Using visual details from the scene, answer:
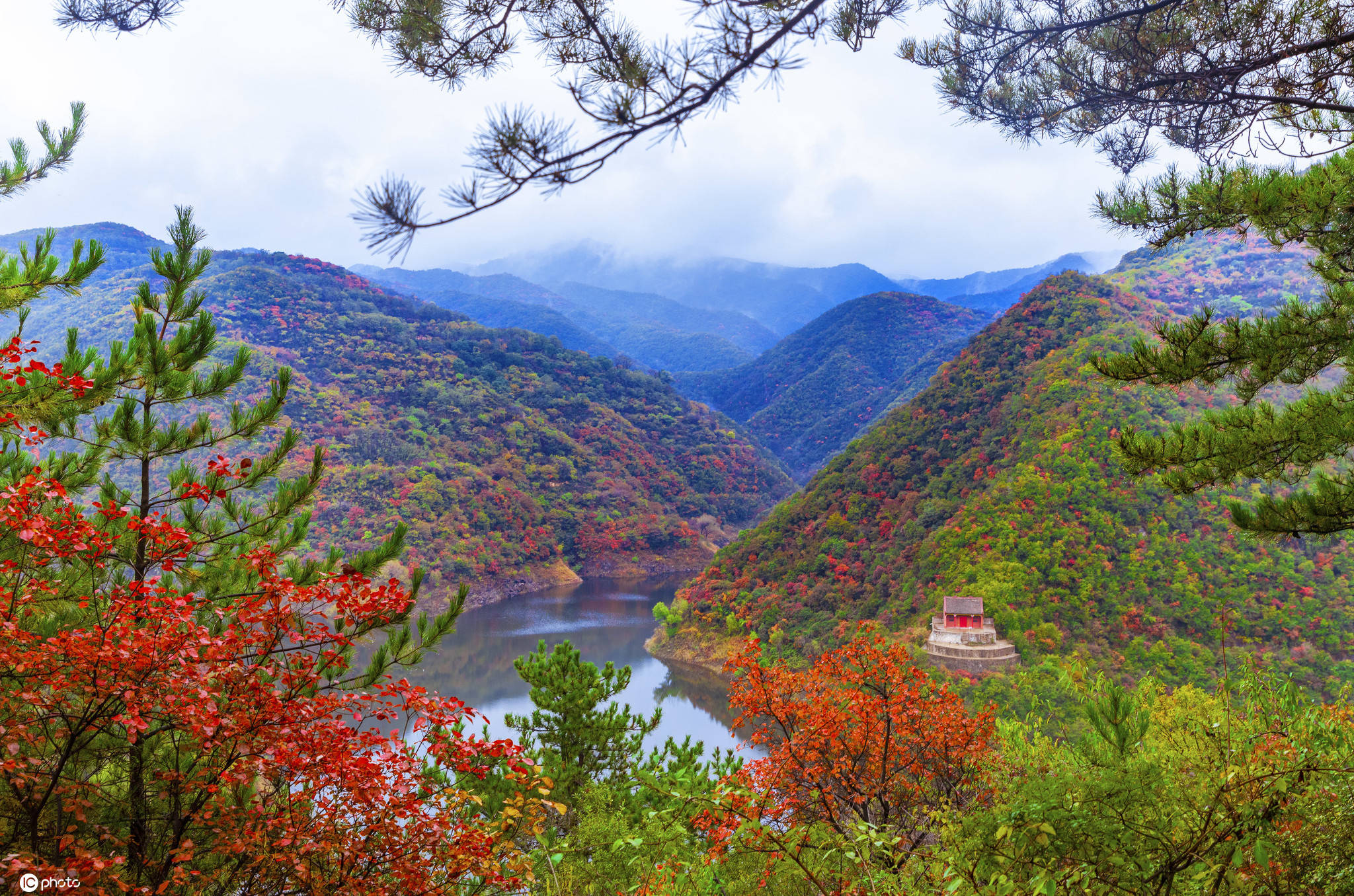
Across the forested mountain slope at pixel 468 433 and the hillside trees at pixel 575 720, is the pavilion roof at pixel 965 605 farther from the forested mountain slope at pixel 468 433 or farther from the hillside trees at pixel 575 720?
the forested mountain slope at pixel 468 433

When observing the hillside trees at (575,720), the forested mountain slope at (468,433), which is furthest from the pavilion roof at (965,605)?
the forested mountain slope at (468,433)

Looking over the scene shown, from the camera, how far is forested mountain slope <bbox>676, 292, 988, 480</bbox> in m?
48.6

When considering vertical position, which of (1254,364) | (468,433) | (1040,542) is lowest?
(1040,542)

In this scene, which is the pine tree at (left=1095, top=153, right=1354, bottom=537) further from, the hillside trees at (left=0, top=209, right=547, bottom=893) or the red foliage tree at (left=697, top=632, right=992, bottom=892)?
the hillside trees at (left=0, top=209, right=547, bottom=893)

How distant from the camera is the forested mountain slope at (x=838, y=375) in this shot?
4862cm

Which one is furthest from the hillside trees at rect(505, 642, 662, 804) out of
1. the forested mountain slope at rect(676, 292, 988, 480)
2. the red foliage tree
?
the forested mountain slope at rect(676, 292, 988, 480)

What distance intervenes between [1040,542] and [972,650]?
11.2 feet

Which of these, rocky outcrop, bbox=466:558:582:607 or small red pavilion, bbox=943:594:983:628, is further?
rocky outcrop, bbox=466:558:582:607

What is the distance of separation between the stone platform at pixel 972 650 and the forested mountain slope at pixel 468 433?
16556 mm

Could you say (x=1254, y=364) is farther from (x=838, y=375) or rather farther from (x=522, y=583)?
(x=838, y=375)

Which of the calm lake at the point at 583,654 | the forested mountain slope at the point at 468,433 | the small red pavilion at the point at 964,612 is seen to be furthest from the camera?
the forested mountain slope at the point at 468,433

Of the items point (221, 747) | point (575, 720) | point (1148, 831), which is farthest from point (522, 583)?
point (1148, 831)

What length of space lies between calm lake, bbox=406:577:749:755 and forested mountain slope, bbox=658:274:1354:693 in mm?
2090

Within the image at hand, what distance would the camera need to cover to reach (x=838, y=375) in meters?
53.9
